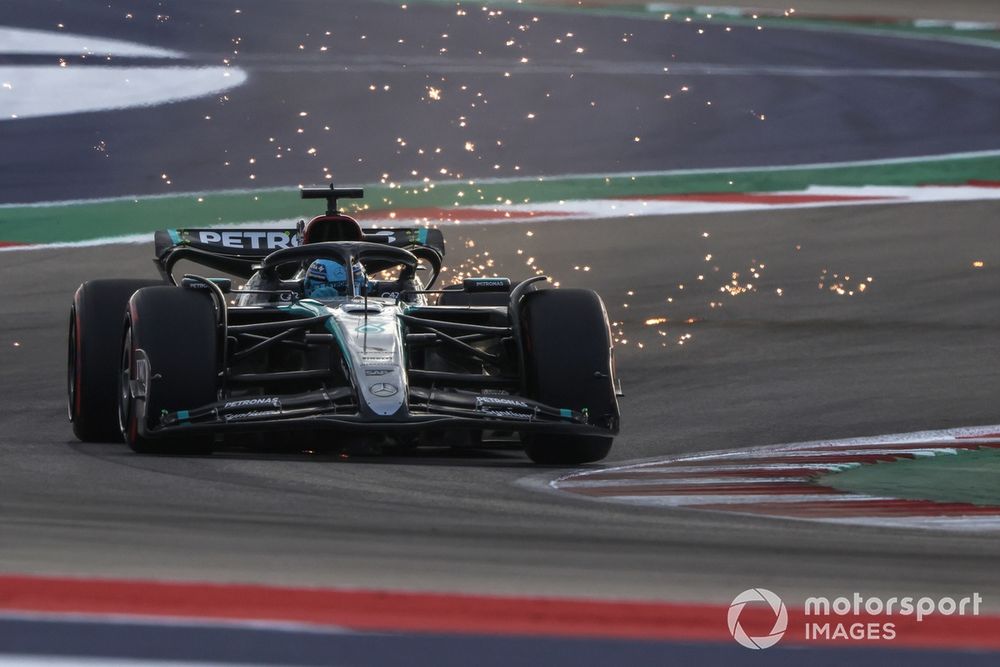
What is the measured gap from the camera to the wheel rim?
9016 mm

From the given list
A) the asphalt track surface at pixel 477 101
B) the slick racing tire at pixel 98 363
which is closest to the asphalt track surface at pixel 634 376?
the asphalt track surface at pixel 477 101

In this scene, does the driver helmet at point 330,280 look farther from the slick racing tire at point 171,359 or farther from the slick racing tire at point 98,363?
the slick racing tire at point 171,359

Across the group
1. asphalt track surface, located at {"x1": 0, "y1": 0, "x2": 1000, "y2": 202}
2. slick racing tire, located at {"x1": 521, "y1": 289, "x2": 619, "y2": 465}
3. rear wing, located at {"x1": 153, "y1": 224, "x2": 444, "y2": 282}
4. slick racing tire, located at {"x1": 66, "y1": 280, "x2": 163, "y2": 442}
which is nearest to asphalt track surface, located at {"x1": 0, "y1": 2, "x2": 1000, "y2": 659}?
asphalt track surface, located at {"x1": 0, "y1": 0, "x2": 1000, "y2": 202}

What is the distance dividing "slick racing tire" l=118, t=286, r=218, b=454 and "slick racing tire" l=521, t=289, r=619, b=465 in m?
1.47

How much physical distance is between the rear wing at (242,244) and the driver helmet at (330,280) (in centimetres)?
92

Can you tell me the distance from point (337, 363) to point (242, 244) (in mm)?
2530

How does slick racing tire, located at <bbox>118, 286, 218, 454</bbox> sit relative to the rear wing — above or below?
below

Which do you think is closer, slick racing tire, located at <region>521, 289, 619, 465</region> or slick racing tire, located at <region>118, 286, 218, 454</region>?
slick racing tire, located at <region>118, 286, 218, 454</region>

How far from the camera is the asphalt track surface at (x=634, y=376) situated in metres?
5.84

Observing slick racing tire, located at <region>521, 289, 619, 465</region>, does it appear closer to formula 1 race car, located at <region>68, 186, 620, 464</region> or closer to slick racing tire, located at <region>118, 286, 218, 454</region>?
formula 1 race car, located at <region>68, 186, 620, 464</region>

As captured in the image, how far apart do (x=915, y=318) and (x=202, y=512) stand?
804cm

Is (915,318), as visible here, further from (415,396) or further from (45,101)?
(45,101)

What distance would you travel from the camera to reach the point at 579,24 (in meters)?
25.3

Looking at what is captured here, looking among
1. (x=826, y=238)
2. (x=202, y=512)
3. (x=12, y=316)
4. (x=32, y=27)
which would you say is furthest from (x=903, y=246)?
(x=32, y=27)
